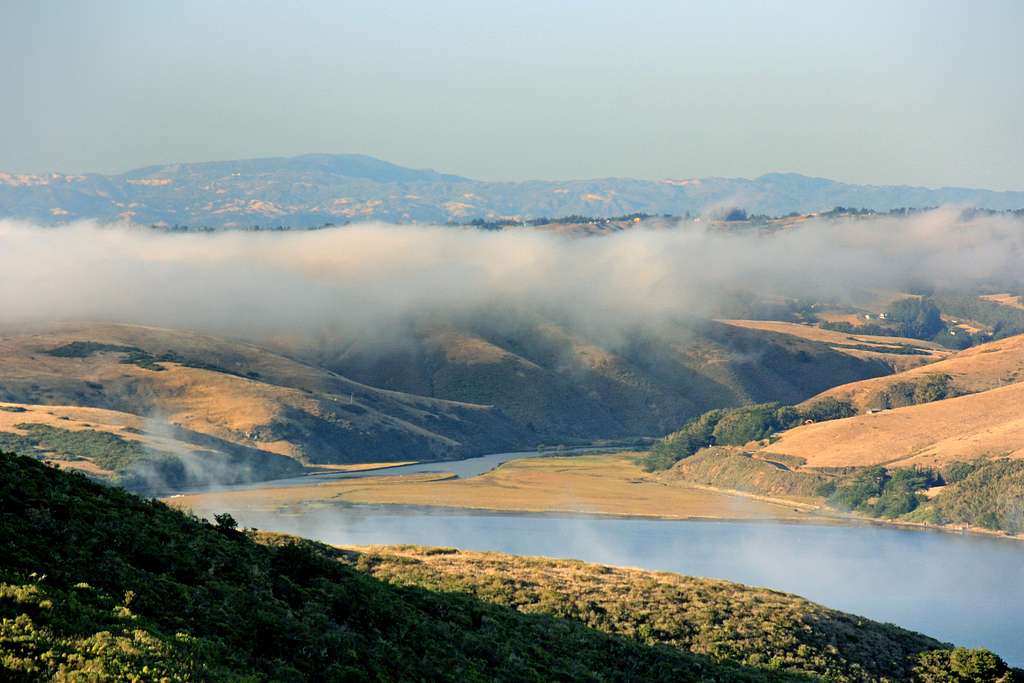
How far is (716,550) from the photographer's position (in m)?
184

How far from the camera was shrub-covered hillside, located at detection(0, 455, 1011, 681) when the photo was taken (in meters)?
27.8

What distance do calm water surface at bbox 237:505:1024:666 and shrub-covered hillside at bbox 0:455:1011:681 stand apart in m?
70.8

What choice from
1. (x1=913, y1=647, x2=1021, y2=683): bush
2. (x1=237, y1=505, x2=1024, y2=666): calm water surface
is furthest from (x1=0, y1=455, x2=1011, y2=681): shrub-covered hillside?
(x1=237, y1=505, x2=1024, y2=666): calm water surface

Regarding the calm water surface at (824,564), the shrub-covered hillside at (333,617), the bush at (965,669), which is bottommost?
the calm water surface at (824,564)

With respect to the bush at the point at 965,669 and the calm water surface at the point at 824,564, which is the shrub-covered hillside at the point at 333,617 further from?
the calm water surface at the point at 824,564

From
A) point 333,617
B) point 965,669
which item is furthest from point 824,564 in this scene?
point 333,617

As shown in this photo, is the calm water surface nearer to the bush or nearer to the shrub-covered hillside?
the bush

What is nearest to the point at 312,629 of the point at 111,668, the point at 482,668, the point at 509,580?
the point at 482,668

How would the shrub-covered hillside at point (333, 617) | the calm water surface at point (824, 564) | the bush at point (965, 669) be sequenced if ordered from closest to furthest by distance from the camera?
the shrub-covered hillside at point (333, 617)
the bush at point (965, 669)
the calm water surface at point (824, 564)

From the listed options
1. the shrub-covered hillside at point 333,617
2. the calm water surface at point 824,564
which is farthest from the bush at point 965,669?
the calm water surface at point 824,564

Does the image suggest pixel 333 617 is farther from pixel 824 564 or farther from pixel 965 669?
pixel 824 564

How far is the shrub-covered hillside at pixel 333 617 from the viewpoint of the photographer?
91.4ft

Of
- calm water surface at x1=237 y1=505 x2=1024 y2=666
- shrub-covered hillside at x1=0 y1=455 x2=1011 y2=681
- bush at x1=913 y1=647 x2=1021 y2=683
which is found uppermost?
shrub-covered hillside at x1=0 y1=455 x2=1011 y2=681

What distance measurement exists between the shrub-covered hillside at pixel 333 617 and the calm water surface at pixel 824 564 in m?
70.8
